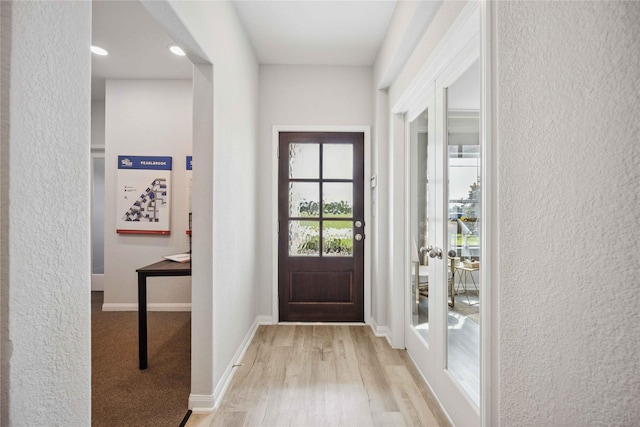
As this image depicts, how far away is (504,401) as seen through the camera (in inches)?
45.5

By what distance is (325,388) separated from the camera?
222 cm

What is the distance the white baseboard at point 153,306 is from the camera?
3.89 metres

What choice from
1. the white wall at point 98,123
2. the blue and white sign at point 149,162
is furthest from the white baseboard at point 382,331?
the white wall at point 98,123

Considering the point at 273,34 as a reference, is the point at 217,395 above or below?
below

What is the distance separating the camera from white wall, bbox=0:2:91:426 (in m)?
0.70

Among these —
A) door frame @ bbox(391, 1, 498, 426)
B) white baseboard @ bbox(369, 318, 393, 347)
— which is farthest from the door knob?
white baseboard @ bbox(369, 318, 393, 347)

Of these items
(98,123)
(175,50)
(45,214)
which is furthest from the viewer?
(98,123)

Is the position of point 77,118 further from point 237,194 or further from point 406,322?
point 406,322

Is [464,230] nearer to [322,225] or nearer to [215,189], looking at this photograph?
[215,189]

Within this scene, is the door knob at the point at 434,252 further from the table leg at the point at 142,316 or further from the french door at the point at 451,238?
the table leg at the point at 142,316

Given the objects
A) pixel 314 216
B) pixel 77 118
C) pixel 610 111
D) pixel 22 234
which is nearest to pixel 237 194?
pixel 314 216

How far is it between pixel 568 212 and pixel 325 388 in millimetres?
1916

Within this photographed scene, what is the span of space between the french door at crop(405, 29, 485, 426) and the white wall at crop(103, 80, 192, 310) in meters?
2.81

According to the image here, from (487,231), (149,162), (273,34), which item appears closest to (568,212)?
(487,231)
